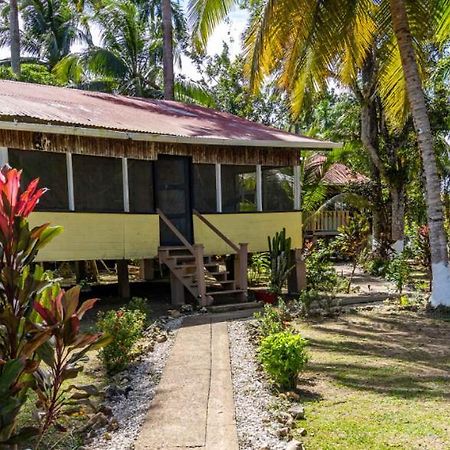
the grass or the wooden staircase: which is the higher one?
the wooden staircase

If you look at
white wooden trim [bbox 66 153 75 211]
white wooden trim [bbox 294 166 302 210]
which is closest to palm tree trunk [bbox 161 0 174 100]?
white wooden trim [bbox 294 166 302 210]

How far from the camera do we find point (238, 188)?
45.3 feet

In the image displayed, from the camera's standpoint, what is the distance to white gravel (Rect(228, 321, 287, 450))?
439cm

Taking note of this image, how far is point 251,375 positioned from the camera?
6305 mm

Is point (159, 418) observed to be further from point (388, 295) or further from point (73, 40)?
point (73, 40)

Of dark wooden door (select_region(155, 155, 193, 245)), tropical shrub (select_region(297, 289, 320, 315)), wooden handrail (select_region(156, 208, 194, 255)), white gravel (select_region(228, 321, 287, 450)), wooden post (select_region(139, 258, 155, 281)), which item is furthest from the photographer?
wooden post (select_region(139, 258, 155, 281))

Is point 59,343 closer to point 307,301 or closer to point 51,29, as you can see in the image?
point 307,301

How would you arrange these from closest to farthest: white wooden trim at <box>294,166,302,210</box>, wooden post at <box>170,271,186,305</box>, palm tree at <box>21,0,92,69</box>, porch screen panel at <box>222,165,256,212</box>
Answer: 1. wooden post at <box>170,271,186,305</box>
2. porch screen panel at <box>222,165,256,212</box>
3. white wooden trim at <box>294,166,302,210</box>
4. palm tree at <box>21,0,92,69</box>

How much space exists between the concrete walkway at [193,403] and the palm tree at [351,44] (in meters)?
4.63

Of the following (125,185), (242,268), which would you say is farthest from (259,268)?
(125,185)

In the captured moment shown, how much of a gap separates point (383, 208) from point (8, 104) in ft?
43.5

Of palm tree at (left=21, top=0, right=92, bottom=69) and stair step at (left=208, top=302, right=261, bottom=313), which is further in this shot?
palm tree at (left=21, top=0, right=92, bottom=69)

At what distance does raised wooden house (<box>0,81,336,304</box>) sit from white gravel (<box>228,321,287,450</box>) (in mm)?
4219

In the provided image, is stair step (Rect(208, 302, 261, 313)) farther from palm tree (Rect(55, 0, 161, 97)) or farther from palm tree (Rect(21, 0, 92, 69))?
palm tree (Rect(21, 0, 92, 69))
